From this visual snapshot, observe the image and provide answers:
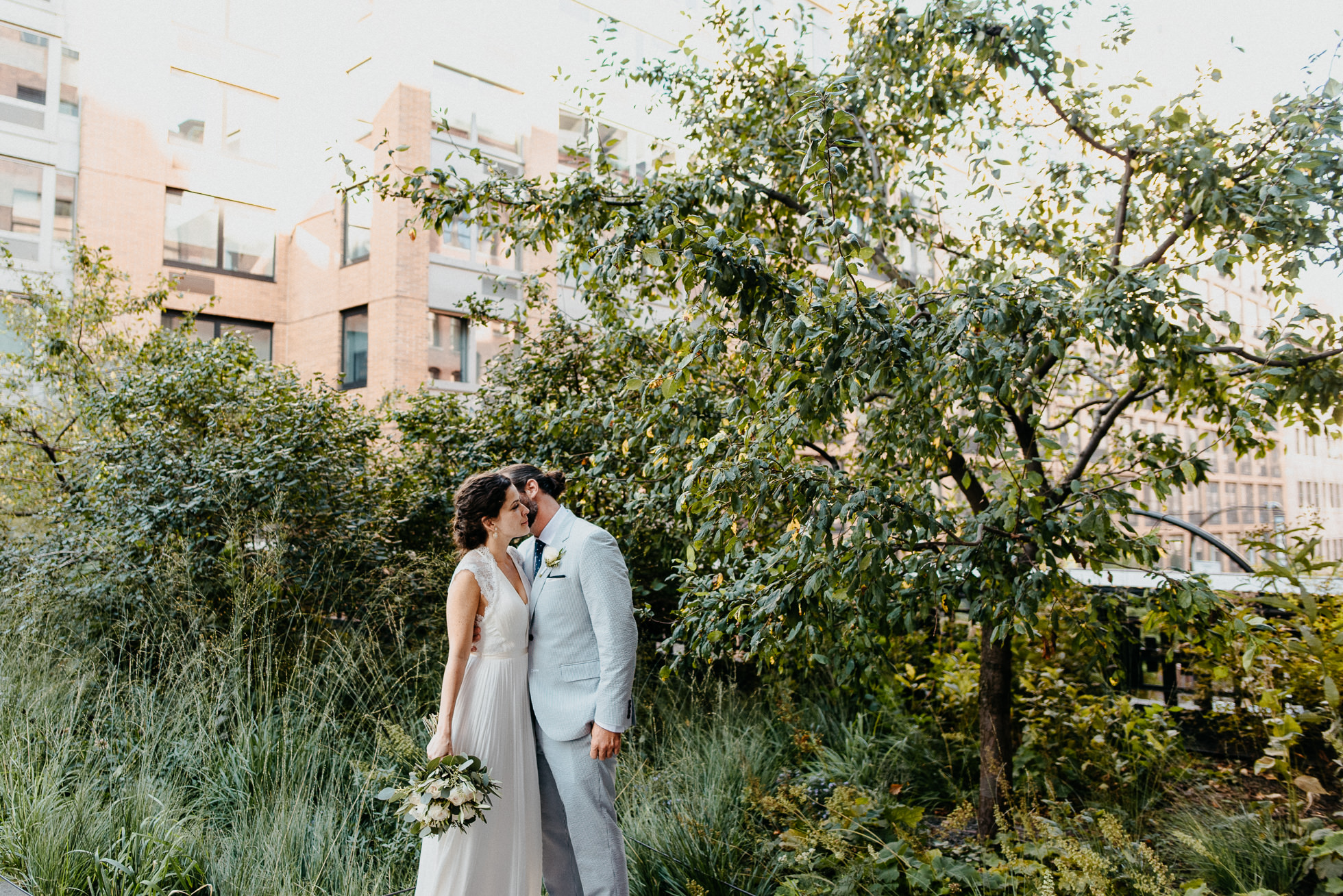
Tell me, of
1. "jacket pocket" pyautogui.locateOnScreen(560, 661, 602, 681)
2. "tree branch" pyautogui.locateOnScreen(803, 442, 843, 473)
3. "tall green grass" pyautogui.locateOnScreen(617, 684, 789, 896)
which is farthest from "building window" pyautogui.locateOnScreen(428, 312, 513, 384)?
"jacket pocket" pyautogui.locateOnScreen(560, 661, 602, 681)

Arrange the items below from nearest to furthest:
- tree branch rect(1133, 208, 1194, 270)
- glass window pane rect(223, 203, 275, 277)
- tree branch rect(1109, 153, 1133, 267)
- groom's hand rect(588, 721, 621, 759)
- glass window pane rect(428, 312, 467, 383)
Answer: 1. groom's hand rect(588, 721, 621, 759)
2. tree branch rect(1133, 208, 1194, 270)
3. tree branch rect(1109, 153, 1133, 267)
4. glass window pane rect(428, 312, 467, 383)
5. glass window pane rect(223, 203, 275, 277)

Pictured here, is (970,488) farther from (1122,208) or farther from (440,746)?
(440,746)

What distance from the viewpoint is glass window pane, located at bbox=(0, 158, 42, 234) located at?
56.1 ft

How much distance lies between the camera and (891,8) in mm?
5301

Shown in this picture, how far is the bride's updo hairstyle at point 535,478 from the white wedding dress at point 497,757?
35 cm

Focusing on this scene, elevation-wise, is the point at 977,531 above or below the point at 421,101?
below

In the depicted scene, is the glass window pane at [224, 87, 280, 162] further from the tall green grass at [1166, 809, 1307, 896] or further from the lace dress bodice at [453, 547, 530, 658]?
the tall green grass at [1166, 809, 1307, 896]

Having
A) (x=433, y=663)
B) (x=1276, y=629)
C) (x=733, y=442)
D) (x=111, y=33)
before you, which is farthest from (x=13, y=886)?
(x=111, y=33)

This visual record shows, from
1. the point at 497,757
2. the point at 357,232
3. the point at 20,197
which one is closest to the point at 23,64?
the point at 20,197

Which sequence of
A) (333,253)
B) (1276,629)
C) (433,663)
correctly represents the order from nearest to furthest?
(1276,629) < (433,663) < (333,253)

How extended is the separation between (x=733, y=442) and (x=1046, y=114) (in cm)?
464

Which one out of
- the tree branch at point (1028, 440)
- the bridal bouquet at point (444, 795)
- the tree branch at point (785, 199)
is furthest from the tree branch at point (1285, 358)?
the bridal bouquet at point (444, 795)

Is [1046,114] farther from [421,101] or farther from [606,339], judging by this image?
[421,101]

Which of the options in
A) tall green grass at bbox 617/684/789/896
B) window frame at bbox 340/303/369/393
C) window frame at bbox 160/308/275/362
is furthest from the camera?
window frame at bbox 160/308/275/362
